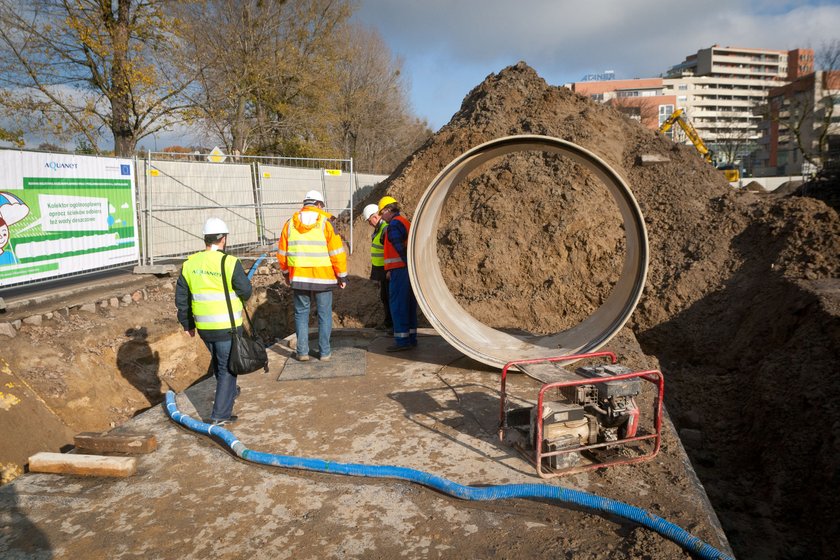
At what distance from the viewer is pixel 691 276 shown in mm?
9141

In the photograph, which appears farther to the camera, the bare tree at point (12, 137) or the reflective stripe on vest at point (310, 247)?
the bare tree at point (12, 137)

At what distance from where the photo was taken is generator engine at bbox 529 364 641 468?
3.72 meters

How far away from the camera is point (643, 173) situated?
1159 cm

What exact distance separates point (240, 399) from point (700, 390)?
581 centimetres

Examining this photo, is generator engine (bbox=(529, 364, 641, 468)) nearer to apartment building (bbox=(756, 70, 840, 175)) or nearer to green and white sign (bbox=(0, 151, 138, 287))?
green and white sign (bbox=(0, 151, 138, 287))

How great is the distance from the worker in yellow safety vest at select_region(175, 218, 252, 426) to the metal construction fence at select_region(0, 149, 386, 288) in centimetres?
442

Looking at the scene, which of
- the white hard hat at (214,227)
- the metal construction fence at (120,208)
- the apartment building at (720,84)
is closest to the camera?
the white hard hat at (214,227)

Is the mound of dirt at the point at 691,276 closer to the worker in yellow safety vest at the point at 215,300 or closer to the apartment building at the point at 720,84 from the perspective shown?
the worker in yellow safety vest at the point at 215,300

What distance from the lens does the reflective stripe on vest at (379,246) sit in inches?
280

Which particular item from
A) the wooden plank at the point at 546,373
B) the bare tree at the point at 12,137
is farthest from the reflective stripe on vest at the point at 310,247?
the bare tree at the point at 12,137

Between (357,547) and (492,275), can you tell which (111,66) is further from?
(357,547)

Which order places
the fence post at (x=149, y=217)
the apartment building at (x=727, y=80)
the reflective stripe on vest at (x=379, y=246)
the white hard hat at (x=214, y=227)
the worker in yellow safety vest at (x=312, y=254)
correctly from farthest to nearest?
the apartment building at (x=727, y=80), the fence post at (x=149, y=217), the reflective stripe on vest at (x=379, y=246), the worker in yellow safety vest at (x=312, y=254), the white hard hat at (x=214, y=227)

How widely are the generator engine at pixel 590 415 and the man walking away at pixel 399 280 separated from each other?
286 centimetres

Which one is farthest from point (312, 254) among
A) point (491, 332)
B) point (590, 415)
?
point (590, 415)
